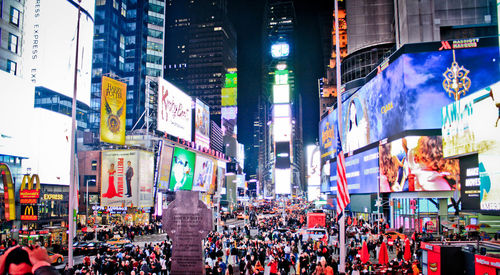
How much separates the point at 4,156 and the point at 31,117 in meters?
5.15

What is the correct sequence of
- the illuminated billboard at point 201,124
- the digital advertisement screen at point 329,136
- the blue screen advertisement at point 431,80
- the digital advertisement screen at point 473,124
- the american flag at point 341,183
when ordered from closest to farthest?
the american flag at point 341,183 → the digital advertisement screen at point 473,124 → the blue screen advertisement at point 431,80 → the digital advertisement screen at point 329,136 → the illuminated billboard at point 201,124

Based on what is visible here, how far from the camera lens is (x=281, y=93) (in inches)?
4510

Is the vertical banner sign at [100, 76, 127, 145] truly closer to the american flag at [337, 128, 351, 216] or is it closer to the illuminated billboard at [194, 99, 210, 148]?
the illuminated billboard at [194, 99, 210, 148]

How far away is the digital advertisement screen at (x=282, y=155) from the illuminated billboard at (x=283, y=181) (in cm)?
143

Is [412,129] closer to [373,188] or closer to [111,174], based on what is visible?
[373,188]

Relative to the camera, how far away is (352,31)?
7819cm

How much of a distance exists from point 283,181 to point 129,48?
52044mm

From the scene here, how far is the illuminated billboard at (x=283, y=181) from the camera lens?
373 feet

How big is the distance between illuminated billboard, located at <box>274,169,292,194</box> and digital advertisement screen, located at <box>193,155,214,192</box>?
29.0 m

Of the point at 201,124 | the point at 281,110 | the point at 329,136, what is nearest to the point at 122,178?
the point at 201,124

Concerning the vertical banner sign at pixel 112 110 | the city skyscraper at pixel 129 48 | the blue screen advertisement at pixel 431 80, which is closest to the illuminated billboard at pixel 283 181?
the city skyscraper at pixel 129 48

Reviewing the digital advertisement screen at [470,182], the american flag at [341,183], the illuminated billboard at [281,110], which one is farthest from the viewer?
the illuminated billboard at [281,110]

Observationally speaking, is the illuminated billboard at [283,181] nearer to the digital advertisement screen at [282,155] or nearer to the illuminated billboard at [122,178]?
the digital advertisement screen at [282,155]

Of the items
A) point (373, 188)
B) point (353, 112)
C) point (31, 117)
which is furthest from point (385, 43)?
point (31, 117)
